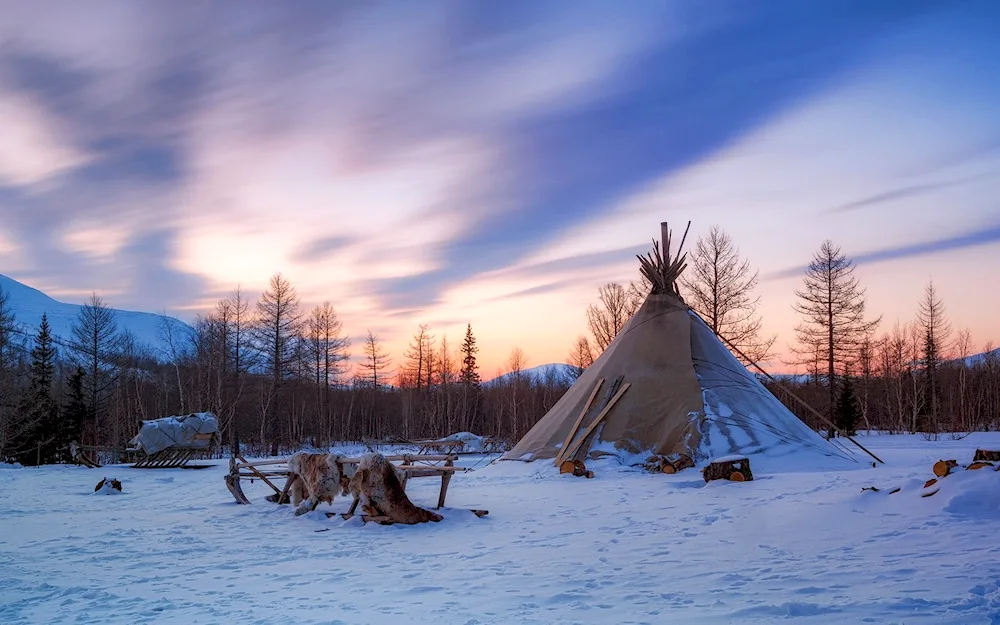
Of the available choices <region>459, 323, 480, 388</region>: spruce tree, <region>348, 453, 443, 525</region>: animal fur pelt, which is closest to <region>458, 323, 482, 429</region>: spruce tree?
<region>459, 323, 480, 388</region>: spruce tree

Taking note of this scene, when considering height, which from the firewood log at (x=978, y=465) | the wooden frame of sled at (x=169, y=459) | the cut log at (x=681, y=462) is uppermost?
the firewood log at (x=978, y=465)

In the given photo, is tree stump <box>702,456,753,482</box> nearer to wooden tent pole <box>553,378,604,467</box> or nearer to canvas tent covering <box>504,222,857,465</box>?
canvas tent covering <box>504,222,857,465</box>

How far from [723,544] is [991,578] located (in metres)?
2.19

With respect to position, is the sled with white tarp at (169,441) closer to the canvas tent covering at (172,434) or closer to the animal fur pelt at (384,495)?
the canvas tent covering at (172,434)

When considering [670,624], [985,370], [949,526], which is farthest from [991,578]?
[985,370]

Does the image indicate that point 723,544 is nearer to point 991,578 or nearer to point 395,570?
point 991,578

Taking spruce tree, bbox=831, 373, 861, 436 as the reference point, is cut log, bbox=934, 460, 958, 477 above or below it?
above

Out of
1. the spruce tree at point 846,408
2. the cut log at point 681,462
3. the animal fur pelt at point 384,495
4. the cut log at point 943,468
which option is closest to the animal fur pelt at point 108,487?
the animal fur pelt at point 384,495

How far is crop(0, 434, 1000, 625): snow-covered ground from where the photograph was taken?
165 inches

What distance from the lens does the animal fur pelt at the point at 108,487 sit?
12.2 m

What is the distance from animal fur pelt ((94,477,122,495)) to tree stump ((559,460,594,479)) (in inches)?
336

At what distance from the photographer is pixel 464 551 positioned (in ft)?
21.0

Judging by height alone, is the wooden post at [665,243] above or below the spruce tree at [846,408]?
above

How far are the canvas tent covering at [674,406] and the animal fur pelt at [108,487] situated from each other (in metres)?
7.90
